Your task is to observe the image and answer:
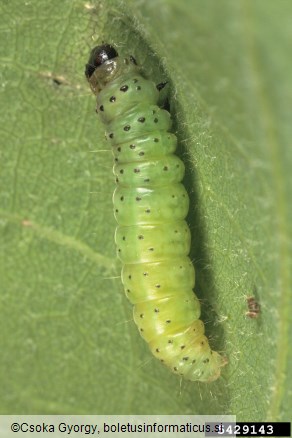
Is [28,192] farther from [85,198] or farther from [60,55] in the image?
[60,55]

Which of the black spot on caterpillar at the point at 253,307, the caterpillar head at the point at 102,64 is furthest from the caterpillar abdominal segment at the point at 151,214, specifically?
the black spot on caterpillar at the point at 253,307

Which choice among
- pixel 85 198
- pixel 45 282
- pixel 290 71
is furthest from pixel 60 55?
pixel 290 71

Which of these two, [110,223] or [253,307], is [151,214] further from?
[253,307]

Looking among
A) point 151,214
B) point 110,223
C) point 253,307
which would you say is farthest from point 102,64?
point 253,307

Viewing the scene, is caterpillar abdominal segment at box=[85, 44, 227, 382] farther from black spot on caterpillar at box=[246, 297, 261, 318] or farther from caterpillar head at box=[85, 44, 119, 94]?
black spot on caterpillar at box=[246, 297, 261, 318]

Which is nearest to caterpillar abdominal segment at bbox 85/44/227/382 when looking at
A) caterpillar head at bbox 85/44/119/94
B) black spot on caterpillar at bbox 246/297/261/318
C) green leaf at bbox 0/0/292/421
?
caterpillar head at bbox 85/44/119/94
